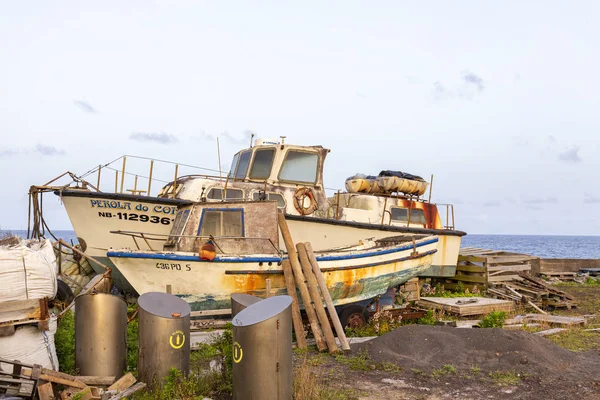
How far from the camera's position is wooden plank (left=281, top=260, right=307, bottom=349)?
33.7 feet

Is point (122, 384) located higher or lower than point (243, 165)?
lower

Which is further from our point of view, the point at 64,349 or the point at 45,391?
the point at 64,349

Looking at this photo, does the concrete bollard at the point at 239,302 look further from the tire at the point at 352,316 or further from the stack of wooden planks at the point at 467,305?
the stack of wooden planks at the point at 467,305

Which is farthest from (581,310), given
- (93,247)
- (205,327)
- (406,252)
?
(93,247)

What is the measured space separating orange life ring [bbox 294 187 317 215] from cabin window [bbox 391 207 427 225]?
3.60m

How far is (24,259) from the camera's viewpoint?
7.27 m

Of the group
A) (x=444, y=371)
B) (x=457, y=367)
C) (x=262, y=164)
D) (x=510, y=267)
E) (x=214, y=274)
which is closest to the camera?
(x=444, y=371)

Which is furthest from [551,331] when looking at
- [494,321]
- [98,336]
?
[98,336]

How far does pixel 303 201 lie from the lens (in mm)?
15578

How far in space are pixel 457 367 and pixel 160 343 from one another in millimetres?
4650

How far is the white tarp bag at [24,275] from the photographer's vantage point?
7113 mm

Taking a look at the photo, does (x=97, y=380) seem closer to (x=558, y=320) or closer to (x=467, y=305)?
(x=467, y=305)

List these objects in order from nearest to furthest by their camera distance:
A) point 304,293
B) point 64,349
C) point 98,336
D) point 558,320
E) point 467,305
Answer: point 98,336 < point 64,349 < point 304,293 < point 558,320 < point 467,305

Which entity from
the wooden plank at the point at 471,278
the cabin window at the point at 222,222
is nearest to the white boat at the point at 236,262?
the cabin window at the point at 222,222
